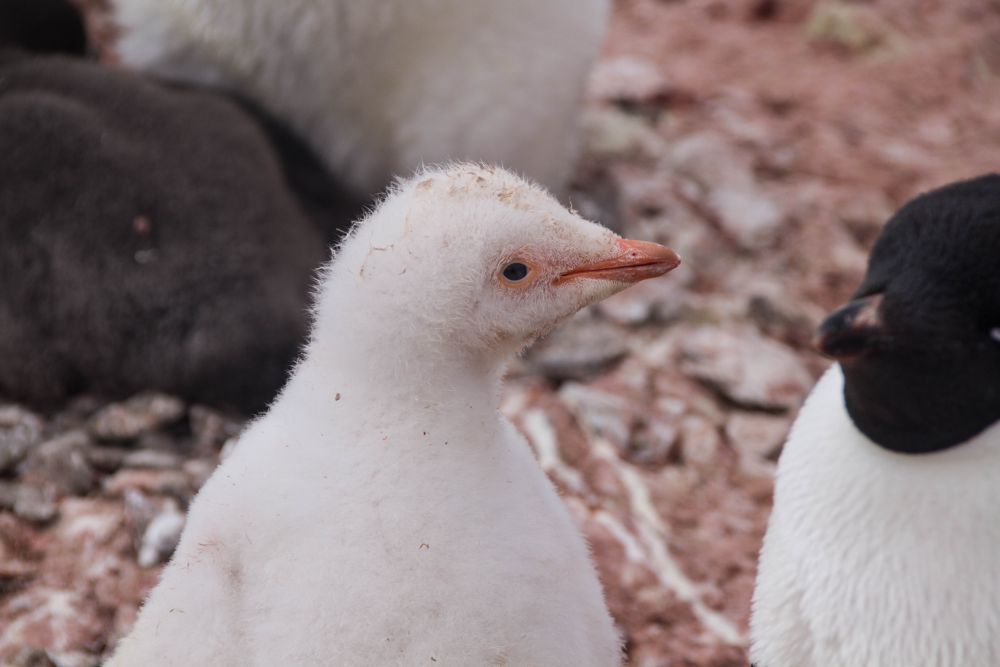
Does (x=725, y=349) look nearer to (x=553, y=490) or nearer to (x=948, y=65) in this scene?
(x=553, y=490)

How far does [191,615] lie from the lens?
4.84 ft

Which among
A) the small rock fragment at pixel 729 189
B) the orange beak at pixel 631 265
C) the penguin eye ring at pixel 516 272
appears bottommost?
the small rock fragment at pixel 729 189

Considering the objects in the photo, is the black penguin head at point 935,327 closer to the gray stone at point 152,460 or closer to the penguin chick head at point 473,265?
the penguin chick head at point 473,265

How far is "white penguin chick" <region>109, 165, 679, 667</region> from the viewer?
1.43 meters

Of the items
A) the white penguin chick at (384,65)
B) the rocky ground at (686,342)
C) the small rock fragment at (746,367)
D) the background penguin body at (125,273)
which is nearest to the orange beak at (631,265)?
the rocky ground at (686,342)

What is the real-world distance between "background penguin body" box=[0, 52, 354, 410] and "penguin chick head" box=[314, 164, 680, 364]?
2.37 feet

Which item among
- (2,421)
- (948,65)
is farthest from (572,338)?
(948,65)

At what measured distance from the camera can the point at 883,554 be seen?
1.46m

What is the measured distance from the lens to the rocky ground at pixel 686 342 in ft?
6.91

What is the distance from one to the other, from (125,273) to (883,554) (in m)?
1.52

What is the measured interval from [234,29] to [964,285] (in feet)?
6.33

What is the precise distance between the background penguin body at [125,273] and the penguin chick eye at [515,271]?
857 millimetres

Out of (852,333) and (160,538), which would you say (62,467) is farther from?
(852,333)

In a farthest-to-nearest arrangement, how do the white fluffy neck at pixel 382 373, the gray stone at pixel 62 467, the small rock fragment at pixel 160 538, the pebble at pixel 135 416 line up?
the pebble at pixel 135 416
the gray stone at pixel 62 467
the small rock fragment at pixel 160 538
the white fluffy neck at pixel 382 373
